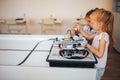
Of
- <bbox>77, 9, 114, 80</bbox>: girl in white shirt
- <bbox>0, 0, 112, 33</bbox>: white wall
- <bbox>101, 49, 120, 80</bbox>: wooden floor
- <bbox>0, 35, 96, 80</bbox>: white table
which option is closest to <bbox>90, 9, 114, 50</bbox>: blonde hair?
<bbox>77, 9, 114, 80</bbox>: girl in white shirt

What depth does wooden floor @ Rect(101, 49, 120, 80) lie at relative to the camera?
9.68ft

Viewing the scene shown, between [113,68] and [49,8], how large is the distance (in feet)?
11.7

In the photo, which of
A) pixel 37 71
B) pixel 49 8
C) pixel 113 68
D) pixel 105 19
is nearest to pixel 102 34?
pixel 105 19

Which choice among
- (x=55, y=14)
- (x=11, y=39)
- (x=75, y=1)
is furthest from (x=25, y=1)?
(x=11, y=39)

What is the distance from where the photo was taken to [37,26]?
625 centimetres

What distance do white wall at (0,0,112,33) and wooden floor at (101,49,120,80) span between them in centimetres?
238

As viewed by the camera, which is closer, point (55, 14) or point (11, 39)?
point (11, 39)

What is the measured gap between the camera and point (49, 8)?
241 inches

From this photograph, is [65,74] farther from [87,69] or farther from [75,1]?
[75,1]

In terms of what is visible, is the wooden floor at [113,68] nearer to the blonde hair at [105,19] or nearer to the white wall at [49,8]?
the blonde hair at [105,19]

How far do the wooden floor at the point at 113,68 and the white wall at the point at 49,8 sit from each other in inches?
93.6

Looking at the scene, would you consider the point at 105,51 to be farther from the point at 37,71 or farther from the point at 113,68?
the point at 113,68

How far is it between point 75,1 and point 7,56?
4.50 m

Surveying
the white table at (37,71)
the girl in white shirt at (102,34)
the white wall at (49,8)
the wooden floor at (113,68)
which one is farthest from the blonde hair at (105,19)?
the white wall at (49,8)
